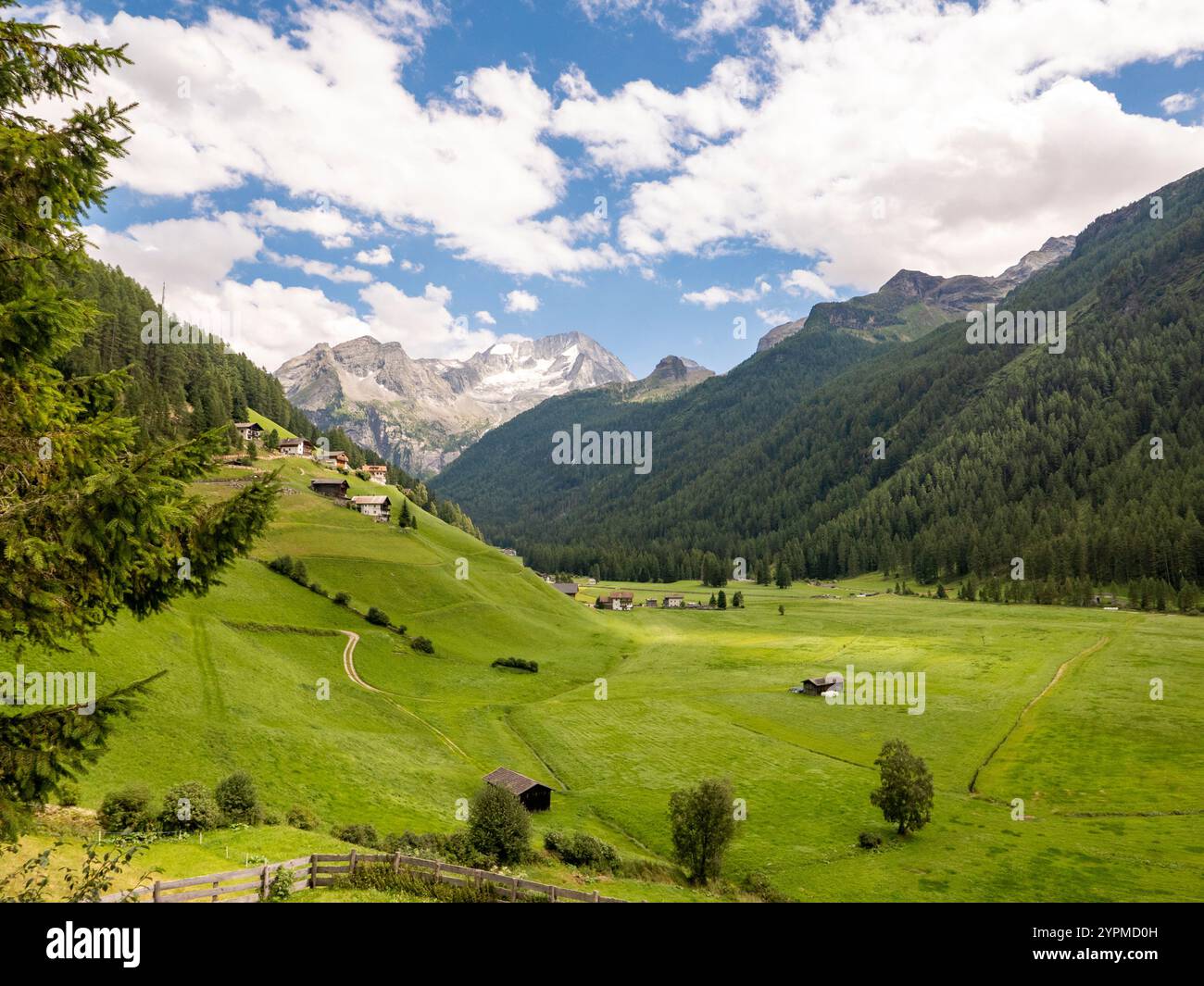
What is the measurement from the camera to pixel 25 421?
1287cm

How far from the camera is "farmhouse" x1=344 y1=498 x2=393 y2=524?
468ft

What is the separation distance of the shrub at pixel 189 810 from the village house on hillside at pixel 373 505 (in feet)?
359

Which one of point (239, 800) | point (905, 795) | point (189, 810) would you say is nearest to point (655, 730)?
point (905, 795)

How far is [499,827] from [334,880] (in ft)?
57.7

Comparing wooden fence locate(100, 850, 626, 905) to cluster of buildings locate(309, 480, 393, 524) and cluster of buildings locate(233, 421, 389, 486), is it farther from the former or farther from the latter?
cluster of buildings locate(233, 421, 389, 486)

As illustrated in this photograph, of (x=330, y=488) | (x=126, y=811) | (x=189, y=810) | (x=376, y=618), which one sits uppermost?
(x=330, y=488)

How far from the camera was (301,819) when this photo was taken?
39812mm

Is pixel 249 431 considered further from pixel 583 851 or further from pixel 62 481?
pixel 62 481


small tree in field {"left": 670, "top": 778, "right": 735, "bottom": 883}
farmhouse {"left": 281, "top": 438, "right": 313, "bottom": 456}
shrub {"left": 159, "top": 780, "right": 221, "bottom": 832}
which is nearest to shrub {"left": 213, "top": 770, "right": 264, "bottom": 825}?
shrub {"left": 159, "top": 780, "right": 221, "bottom": 832}

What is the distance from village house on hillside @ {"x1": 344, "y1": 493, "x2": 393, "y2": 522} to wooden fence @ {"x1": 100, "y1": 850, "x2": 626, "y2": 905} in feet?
402

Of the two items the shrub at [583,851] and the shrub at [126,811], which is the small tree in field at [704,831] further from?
the shrub at [126,811]

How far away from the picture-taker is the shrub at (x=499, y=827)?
1585 inches

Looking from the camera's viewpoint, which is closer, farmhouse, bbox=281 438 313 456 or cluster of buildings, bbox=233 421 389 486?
cluster of buildings, bbox=233 421 389 486
